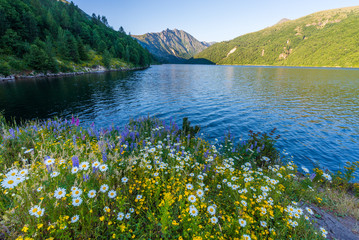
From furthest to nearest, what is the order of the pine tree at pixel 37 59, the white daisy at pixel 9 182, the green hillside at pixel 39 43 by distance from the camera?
the green hillside at pixel 39 43
the pine tree at pixel 37 59
the white daisy at pixel 9 182

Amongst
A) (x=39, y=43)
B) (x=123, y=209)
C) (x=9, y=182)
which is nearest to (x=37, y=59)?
(x=39, y=43)

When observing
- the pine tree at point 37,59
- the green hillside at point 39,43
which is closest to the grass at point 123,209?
the green hillside at point 39,43

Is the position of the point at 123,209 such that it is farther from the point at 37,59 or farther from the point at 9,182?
Result: the point at 37,59

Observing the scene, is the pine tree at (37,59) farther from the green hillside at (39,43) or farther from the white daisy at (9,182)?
the white daisy at (9,182)

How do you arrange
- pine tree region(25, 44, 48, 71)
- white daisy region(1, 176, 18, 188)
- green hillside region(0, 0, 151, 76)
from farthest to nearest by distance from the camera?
green hillside region(0, 0, 151, 76) < pine tree region(25, 44, 48, 71) < white daisy region(1, 176, 18, 188)

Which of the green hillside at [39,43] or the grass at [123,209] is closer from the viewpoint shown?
the grass at [123,209]

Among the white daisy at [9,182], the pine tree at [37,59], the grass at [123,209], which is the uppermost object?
the pine tree at [37,59]

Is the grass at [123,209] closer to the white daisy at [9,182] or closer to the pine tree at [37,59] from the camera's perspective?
the white daisy at [9,182]

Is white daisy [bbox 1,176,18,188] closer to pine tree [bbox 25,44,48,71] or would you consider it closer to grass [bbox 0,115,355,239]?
grass [bbox 0,115,355,239]

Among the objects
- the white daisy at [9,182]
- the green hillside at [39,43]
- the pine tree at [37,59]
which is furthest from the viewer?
the green hillside at [39,43]

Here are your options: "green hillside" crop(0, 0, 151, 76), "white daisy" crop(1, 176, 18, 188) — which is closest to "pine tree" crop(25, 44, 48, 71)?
"green hillside" crop(0, 0, 151, 76)

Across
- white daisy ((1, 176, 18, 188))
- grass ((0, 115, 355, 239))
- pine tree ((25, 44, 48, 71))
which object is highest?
pine tree ((25, 44, 48, 71))

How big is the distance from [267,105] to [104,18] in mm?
227856

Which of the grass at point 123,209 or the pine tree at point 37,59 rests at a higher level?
the pine tree at point 37,59
